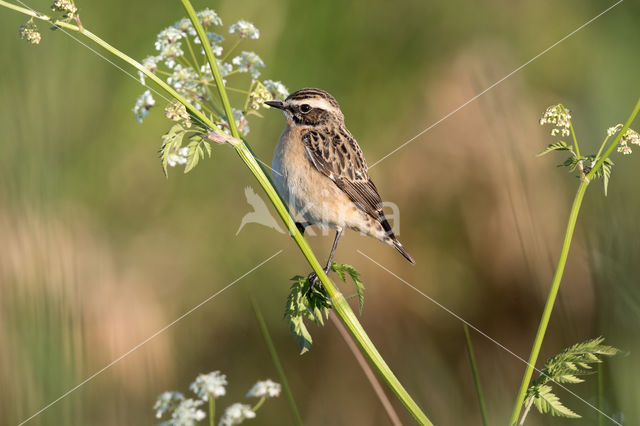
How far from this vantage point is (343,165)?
4.07 m

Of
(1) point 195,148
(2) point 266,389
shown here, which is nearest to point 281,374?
(2) point 266,389

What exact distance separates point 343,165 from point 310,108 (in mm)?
433

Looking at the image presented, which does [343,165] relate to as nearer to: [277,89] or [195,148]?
[277,89]

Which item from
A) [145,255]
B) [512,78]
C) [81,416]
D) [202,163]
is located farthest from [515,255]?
[81,416]

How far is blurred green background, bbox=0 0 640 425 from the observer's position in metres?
4.64

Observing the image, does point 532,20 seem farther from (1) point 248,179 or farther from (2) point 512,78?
(1) point 248,179

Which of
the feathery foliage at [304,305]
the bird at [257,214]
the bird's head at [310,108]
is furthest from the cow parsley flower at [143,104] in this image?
the bird at [257,214]

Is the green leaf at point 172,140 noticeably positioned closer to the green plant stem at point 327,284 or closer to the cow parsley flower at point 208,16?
the green plant stem at point 327,284

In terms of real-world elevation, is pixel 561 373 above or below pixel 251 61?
below

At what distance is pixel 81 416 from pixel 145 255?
77.4 inches

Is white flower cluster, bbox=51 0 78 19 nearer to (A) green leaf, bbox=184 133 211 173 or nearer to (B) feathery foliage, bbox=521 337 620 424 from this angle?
(A) green leaf, bbox=184 133 211 173

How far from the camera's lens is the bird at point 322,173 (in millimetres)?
3844

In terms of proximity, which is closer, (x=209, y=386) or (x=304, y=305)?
(x=209, y=386)

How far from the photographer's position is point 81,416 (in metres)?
3.38
